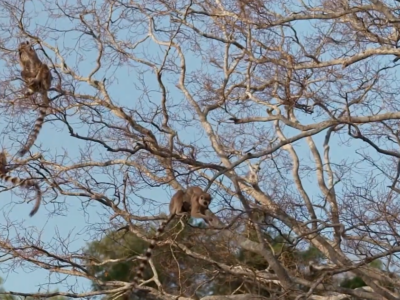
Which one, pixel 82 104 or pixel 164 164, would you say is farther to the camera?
pixel 164 164

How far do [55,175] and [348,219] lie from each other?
5.07 meters

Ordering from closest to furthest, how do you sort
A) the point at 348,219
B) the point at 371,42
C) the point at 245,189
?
the point at 348,219 < the point at 371,42 < the point at 245,189

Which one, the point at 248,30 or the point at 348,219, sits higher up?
the point at 248,30

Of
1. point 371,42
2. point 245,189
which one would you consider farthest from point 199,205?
point 371,42

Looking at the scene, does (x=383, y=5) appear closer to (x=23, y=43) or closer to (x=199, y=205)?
(x=199, y=205)

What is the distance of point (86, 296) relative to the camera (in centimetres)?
1409

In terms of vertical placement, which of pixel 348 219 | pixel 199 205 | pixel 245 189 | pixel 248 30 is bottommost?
pixel 348 219

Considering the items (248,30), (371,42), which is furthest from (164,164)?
(371,42)

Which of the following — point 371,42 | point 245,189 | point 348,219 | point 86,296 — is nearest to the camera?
point 348,219

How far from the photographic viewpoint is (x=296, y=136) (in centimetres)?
1205

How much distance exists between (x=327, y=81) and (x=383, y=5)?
243 centimetres

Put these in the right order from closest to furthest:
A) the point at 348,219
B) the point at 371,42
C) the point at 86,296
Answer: the point at 348,219, the point at 371,42, the point at 86,296

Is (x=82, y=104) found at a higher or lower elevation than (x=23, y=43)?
lower

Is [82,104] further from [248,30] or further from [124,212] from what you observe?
[248,30]
